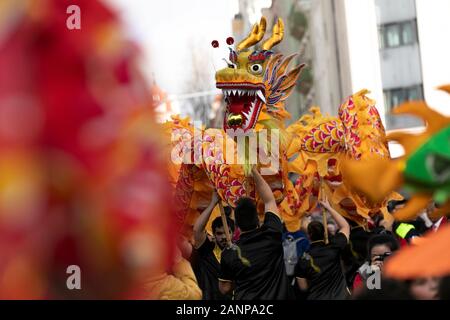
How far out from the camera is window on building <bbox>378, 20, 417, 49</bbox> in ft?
99.3

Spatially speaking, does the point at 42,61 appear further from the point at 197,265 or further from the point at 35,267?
the point at 197,265

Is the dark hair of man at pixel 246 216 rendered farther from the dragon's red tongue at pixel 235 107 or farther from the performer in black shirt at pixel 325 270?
the dragon's red tongue at pixel 235 107

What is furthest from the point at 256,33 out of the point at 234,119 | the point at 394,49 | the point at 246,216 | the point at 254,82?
the point at 394,49

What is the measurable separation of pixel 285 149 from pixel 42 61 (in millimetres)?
6691

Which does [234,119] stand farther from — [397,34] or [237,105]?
[397,34]

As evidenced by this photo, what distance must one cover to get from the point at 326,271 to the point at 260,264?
1053mm

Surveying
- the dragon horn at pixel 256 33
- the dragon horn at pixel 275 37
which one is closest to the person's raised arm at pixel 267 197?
the dragon horn at pixel 256 33

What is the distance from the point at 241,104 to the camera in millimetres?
7754

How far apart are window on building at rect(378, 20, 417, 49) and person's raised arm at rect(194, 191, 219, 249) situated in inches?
935

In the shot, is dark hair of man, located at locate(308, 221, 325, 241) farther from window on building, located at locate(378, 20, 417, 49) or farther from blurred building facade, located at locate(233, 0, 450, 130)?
window on building, located at locate(378, 20, 417, 49)

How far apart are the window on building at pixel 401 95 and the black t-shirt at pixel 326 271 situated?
23559 mm
